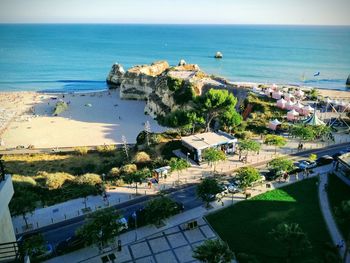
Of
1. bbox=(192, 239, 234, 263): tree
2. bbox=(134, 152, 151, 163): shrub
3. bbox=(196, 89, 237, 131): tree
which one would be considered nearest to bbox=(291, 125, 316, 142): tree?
bbox=(196, 89, 237, 131): tree

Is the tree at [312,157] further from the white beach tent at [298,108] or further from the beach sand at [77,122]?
the beach sand at [77,122]

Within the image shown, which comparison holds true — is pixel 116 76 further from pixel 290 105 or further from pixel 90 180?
pixel 90 180

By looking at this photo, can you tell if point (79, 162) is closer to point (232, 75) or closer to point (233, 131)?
point (233, 131)

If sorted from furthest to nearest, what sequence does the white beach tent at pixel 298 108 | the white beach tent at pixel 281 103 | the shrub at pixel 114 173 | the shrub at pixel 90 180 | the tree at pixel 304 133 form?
1. the white beach tent at pixel 281 103
2. the white beach tent at pixel 298 108
3. the tree at pixel 304 133
4. the shrub at pixel 114 173
5. the shrub at pixel 90 180

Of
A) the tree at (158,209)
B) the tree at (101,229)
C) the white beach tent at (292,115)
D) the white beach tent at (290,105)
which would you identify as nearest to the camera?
the tree at (101,229)

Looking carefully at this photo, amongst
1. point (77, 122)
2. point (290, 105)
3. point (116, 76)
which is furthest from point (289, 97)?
point (116, 76)

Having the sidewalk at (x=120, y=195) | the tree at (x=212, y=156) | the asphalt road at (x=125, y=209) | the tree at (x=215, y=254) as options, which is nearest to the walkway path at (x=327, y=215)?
the sidewalk at (x=120, y=195)
